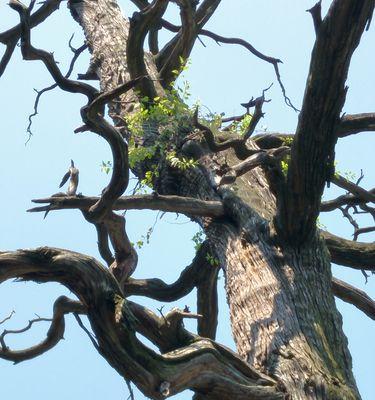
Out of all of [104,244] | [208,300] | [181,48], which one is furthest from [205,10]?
[208,300]

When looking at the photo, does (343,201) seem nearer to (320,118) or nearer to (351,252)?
(351,252)

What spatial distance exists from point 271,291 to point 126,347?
1.80 m

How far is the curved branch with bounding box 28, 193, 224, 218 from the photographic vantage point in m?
6.38

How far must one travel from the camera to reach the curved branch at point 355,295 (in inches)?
311

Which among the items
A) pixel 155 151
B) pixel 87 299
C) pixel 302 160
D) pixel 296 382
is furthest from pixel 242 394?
pixel 155 151

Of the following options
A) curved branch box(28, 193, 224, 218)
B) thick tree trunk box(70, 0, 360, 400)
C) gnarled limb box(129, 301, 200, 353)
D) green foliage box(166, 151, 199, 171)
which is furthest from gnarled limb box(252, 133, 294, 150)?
gnarled limb box(129, 301, 200, 353)

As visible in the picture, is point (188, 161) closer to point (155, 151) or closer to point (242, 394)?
point (155, 151)

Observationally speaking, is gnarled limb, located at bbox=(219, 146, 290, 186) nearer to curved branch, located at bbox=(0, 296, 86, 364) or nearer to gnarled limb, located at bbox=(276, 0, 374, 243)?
gnarled limb, located at bbox=(276, 0, 374, 243)

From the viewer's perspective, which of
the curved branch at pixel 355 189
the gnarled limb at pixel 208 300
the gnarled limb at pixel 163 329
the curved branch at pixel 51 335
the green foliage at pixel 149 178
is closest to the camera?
the gnarled limb at pixel 163 329

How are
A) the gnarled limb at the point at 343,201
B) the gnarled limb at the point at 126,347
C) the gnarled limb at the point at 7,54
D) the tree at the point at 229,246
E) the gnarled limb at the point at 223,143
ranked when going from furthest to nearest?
the gnarled limb at the point at 7,54 → the gnarled limb at the point at 343,201 → the gnarled limb at the point at 223,143 → the tree at the point at 229,246 → the gnarled limb at the point at 126,347

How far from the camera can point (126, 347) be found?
504 centimetres

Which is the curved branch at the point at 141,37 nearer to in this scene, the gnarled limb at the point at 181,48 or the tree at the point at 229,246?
the tree at the point at 229,246

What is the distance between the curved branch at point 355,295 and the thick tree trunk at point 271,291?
42.4 inches

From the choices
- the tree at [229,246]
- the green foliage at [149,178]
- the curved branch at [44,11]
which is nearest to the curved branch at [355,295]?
the tree at [229,246]
